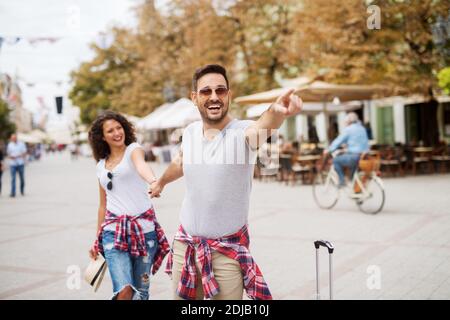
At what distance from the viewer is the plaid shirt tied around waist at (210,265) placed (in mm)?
2580

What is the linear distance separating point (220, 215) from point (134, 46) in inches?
1142

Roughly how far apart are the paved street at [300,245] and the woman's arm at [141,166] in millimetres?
1749

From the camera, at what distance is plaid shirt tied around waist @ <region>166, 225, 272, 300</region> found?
258 centimetres

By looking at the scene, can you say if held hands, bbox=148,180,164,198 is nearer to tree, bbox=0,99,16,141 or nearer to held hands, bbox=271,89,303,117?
held hands, bbox=271,89,303,117

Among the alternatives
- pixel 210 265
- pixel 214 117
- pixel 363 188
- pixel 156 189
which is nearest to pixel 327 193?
pixel 363 188

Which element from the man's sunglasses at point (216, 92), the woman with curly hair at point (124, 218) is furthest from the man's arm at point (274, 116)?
the woman with curly hair at point (124, 218)

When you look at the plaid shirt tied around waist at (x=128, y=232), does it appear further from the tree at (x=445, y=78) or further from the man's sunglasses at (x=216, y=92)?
the tree at (x=445, y=78)

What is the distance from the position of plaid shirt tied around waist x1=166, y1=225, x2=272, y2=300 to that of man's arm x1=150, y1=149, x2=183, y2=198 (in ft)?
0.92

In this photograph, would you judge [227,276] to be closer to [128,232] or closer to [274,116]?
[274,116]

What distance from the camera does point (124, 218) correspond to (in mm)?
3516

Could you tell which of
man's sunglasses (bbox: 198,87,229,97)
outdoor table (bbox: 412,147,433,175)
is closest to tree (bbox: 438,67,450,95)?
outdoor table (bbox: 412,147,433,175)

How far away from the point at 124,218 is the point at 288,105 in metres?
1.74
